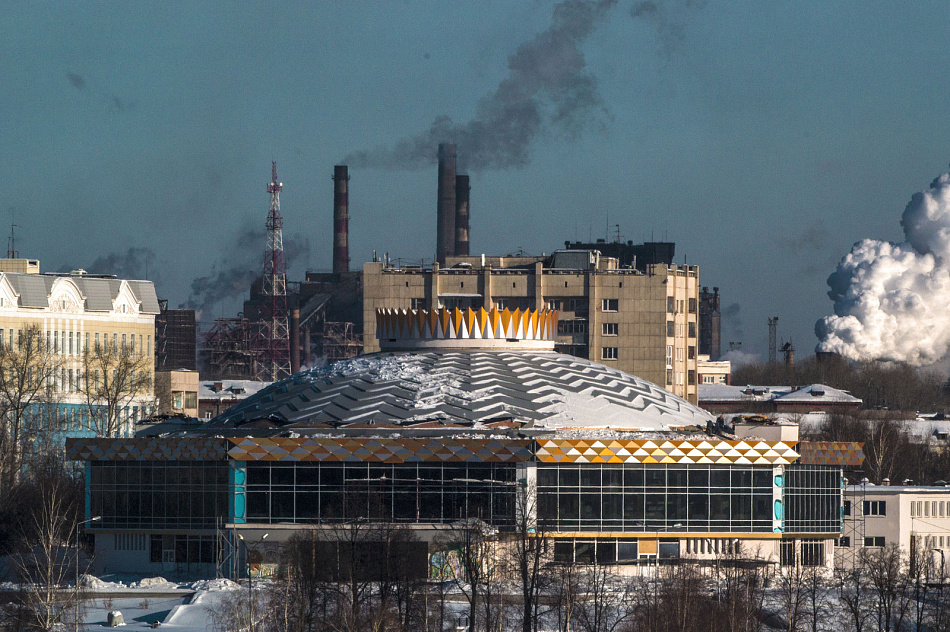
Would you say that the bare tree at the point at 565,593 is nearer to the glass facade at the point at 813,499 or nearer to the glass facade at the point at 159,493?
the glass facade at the point at 813,499

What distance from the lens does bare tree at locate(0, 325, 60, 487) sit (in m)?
93.9

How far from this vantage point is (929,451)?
124 meters

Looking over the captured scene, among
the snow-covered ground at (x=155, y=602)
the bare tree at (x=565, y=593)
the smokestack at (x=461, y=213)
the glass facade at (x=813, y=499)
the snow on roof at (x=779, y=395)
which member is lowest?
the snow-covered ground at (x=155, y=602)

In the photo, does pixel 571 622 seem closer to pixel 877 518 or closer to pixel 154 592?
pixel 154 592

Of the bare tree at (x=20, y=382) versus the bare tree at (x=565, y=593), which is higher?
the bare tree at (x=20, y=382)

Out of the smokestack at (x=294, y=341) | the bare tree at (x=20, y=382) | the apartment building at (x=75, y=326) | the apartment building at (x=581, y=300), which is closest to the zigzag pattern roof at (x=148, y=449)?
the bare tree at (x=20, y=382)

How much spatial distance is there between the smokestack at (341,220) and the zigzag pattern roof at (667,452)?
388 feet

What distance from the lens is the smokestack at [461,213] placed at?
17825cm

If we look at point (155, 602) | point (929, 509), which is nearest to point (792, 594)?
point (155, 602)

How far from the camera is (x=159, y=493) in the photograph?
226 feet

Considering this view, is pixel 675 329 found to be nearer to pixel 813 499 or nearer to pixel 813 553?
pixel 813 553

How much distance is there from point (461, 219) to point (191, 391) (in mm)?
52677

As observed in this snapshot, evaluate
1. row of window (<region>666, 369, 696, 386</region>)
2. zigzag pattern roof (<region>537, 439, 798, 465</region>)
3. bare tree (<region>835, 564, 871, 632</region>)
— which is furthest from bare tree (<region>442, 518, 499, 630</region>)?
row of window (<region>666, 369, 696, 386</region>)

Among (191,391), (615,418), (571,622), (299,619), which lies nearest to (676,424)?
(615,418)
